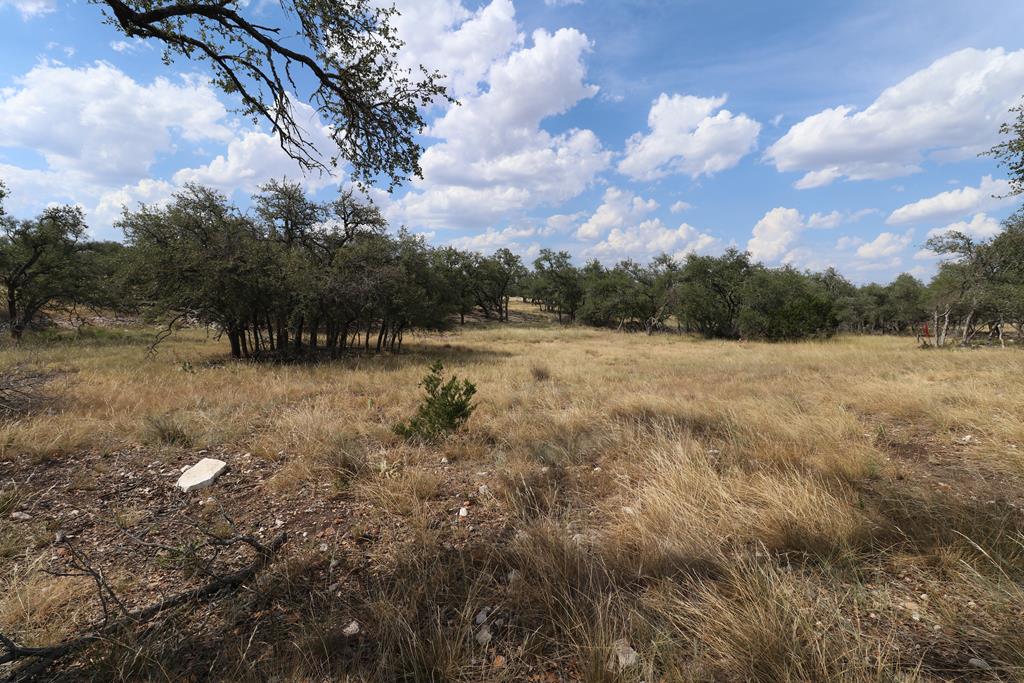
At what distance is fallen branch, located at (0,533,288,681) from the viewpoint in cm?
187

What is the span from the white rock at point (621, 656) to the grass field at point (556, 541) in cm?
1

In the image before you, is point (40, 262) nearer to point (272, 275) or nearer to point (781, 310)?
point (272, 275)

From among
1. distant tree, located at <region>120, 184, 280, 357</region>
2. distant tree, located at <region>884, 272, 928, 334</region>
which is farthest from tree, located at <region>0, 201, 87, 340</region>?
distant tree, located at <region>884, 272, 928, 334</region>

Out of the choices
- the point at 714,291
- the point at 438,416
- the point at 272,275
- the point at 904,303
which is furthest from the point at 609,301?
the point at 438,416

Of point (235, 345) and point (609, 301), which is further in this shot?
point (609, 301)

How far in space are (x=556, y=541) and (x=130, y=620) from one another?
2748 millimetres

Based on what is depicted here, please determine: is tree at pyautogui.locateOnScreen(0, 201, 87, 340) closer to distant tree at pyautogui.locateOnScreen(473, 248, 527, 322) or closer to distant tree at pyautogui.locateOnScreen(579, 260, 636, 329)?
distant tree at pyautogui.locateOnScreen(473, 248, 527, 322)

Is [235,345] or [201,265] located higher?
[201,265]

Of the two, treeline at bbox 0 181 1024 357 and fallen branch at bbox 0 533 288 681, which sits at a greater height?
treeline at bbox 0 181 1024 357

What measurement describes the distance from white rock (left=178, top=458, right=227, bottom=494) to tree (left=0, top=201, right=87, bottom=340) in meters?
23.6

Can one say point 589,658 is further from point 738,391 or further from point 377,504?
point 738,391

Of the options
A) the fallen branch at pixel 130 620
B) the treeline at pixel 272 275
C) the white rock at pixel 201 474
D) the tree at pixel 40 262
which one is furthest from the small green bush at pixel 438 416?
the tree at pixel 40 262

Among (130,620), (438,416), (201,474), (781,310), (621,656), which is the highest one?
(781,310)

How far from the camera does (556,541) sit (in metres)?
3.00
